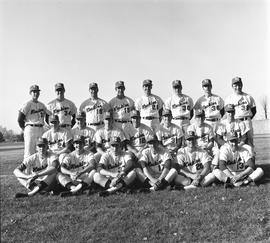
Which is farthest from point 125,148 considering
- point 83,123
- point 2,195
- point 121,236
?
point 121,236

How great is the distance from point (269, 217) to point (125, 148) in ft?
13.5

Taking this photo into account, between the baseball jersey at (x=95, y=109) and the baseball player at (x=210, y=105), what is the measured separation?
2393mm

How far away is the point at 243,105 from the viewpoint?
8.70 m

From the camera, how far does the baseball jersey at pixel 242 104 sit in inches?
342

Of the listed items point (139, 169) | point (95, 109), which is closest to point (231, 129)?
point (139, 169)

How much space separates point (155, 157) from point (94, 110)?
208 cm

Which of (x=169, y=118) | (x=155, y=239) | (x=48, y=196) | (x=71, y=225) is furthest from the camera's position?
(x=169, y=118)

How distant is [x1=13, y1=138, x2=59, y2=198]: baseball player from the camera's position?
7664 millimetres

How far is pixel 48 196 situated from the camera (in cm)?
741

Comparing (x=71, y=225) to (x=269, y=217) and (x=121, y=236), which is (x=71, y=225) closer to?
(x=121, y=236)

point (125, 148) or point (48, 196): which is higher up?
point (125, 148)

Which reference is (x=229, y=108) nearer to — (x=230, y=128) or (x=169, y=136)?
(x=230, y=128)

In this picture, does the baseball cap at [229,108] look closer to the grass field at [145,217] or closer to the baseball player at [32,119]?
the grass field at [145,217]

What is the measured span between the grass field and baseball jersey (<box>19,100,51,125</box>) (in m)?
2.22
